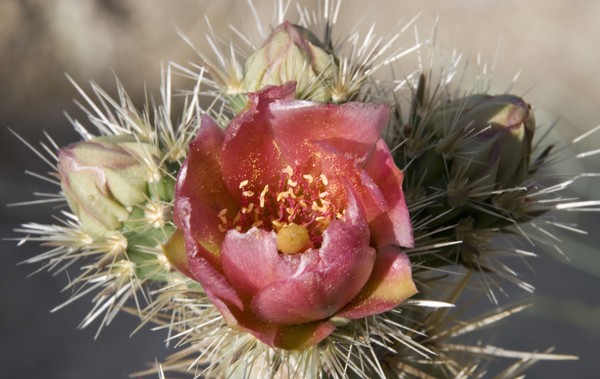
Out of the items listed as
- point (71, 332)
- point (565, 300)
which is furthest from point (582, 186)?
point (71, 332)

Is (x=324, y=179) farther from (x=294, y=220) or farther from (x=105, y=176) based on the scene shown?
(x=105, y=176)

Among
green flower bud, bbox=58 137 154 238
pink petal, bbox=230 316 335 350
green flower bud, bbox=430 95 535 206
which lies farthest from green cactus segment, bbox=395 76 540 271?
green flower bud, bbox=58 137 154 238

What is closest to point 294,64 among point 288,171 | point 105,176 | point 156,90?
point 288,171

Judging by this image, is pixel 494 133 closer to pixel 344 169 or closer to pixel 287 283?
pixel 344 169

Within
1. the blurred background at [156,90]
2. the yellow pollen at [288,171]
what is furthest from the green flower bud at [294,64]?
the blurred background at [156,90]

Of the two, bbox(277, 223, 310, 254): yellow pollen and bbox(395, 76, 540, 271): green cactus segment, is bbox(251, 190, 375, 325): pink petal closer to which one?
bbox(277, 223, 310, 254): yellow pollen

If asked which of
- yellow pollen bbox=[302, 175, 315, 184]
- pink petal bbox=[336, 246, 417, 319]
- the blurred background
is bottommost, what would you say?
the blurred background
